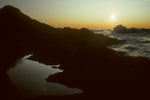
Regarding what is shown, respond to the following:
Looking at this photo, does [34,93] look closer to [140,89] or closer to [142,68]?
[140,89]

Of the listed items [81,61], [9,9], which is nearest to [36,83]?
[81,61]

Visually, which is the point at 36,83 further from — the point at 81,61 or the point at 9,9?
the point at 9,9

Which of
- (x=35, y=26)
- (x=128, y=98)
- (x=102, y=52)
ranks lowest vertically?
(x=128, y=98)

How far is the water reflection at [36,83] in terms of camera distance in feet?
108

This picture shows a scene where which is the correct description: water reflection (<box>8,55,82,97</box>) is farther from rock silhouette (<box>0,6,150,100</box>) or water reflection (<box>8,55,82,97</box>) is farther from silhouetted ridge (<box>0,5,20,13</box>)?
silhouetted ridge (<box>0,5,20,13</box>)

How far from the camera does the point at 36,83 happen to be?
3869 cm

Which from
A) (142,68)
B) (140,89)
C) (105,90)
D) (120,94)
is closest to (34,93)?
(105,90)

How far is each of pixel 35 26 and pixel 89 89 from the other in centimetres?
7771

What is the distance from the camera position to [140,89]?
33.9 m

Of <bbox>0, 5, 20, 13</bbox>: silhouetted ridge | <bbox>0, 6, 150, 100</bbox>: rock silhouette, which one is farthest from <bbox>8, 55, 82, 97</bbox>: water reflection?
<bbox>0, 5, 20, 13</bbox>: silhouetted ridge

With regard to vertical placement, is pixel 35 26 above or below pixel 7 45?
above

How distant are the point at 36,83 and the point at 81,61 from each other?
622 inches

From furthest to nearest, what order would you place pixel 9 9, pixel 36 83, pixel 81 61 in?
pixel 9 9
pixel 81 61
pixel 36 83

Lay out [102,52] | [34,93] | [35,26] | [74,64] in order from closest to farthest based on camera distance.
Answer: [34,93] < [74,64] < [102,52] < [35,26]
